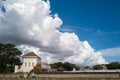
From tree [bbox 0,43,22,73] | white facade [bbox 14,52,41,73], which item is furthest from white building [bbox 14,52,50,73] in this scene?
tree [bbox 0,43,22,73]

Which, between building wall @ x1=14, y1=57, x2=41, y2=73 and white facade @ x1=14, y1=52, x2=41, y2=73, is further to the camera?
white facade @ x1=14, y1=52, x2=41, y2=73

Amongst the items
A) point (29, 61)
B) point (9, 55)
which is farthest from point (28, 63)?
point (9, 55)

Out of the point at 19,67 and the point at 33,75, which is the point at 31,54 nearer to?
the point at 19,67

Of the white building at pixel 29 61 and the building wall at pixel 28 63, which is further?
the white building at pixel 29 61

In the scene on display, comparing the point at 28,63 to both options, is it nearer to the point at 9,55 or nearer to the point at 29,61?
the point at 29,61

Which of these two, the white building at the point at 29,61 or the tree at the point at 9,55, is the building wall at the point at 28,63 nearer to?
the white building at the point at 29,61

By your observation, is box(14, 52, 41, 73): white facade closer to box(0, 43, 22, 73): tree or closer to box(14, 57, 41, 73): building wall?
box(14, 57, 41, 73): building wall

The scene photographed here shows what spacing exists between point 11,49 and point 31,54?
660cm

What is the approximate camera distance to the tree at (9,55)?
6475 cm

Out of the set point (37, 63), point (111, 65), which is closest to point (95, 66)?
point (111, 65)

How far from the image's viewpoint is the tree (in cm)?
6475

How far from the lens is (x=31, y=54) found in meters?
67.1

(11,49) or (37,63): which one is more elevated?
(11,49)

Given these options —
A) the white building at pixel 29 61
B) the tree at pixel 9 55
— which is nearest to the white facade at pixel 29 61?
the white building at pixel 29 61
